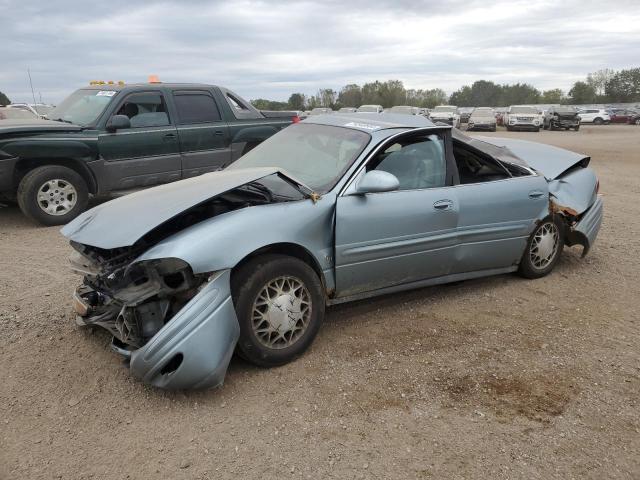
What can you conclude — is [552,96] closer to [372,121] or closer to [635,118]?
[635,118]

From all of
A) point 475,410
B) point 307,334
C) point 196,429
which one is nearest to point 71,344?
point 196,429

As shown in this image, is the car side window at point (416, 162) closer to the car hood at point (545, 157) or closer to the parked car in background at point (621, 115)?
the car hood at point (545, 157)

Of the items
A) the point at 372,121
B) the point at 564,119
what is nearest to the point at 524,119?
the point at 564,119

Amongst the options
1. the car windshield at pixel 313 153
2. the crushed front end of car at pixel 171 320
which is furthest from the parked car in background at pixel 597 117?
the crushed front end of car at pixel 171 320

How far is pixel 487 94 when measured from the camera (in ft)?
333

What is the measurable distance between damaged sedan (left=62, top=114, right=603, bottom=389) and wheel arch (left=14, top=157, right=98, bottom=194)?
143 inches

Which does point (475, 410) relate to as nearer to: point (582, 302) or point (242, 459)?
point (242, 459)

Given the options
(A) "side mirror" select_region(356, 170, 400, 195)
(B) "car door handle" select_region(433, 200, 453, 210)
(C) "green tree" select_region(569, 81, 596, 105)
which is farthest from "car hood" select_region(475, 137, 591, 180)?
(C) "green tree" select_region(569, 81, 596, 105)

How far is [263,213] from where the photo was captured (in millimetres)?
3297

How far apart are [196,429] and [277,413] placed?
1.44ft

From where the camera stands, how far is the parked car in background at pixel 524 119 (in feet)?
109

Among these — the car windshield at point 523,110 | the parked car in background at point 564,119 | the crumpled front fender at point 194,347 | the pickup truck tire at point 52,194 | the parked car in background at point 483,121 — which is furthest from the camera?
the parked car in background at point 564,119

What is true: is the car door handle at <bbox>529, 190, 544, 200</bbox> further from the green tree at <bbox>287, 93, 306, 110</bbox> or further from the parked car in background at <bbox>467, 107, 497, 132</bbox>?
the green tree at <bbox>287, 93, 306, 110</bbox>

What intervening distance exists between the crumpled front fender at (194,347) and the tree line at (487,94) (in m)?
62.1
